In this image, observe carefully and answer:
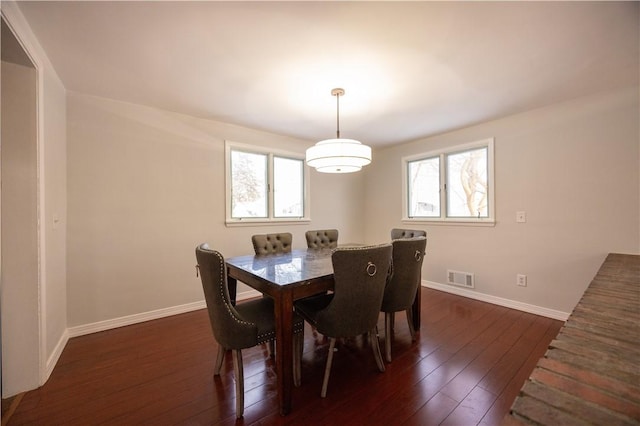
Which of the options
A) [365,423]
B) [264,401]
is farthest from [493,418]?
[264,401]

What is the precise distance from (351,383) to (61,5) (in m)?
2.94

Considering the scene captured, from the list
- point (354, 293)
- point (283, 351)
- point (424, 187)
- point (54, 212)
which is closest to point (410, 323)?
point (354, 293)

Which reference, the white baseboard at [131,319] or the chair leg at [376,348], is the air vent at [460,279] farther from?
the white baseboard at [131,319]

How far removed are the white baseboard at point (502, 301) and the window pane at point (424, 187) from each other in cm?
109

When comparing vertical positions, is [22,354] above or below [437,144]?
below

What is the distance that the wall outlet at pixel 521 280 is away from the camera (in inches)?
119

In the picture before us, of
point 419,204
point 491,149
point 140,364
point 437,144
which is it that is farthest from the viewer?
point 419,204

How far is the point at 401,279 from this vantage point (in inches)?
81.7

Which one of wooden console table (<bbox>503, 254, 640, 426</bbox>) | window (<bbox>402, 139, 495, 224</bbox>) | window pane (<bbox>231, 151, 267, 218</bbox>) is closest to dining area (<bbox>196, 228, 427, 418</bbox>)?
wooden console table (<bbox>503, 254, 640, 426</bbox>)

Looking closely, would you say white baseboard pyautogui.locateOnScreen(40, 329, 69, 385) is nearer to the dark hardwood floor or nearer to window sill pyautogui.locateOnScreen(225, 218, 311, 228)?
the dark hardwood floor

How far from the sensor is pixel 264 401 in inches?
63.6

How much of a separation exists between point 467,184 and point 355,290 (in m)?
2.90

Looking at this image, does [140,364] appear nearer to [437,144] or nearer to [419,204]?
[419,204]

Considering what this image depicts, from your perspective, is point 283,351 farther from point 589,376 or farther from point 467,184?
point 467,184
